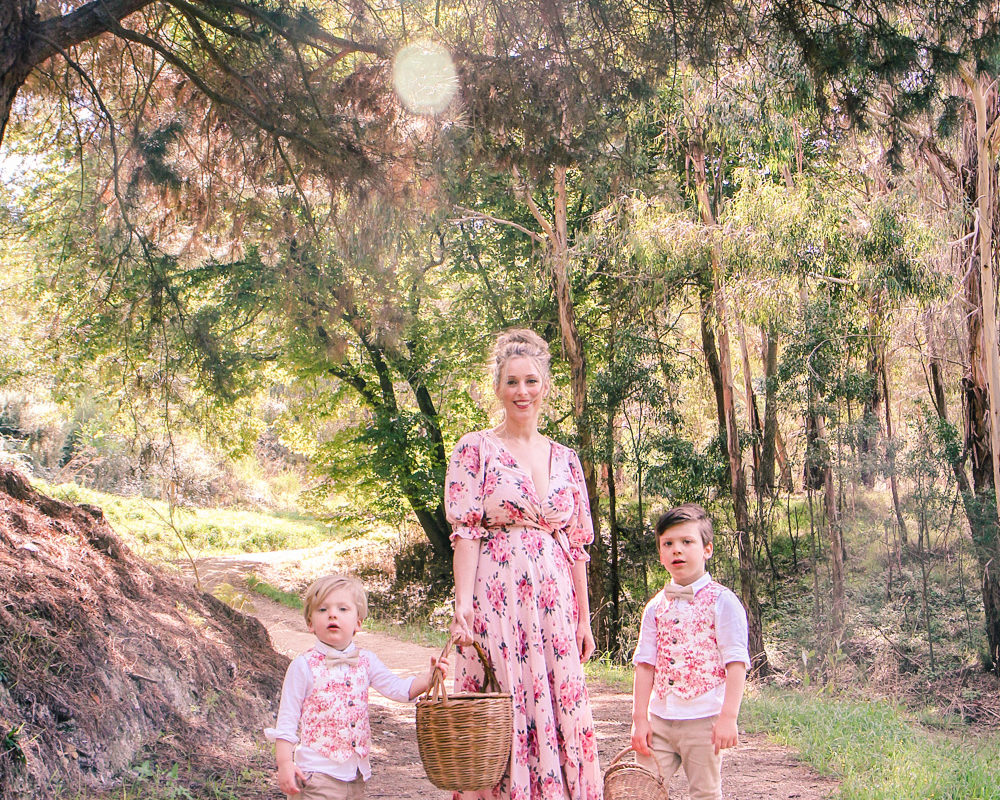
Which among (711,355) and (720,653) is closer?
(720,653)

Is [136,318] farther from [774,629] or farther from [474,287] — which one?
[774,629]

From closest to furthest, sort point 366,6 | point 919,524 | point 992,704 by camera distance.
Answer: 1. point 366,6
2. point 992,704
3. point 919,524

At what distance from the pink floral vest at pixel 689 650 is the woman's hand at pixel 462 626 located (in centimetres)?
72

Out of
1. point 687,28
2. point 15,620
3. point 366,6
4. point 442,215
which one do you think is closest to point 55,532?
point 15,620

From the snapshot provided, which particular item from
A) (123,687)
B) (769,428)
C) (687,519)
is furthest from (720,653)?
(769,428)

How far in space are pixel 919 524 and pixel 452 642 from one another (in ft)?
42.7

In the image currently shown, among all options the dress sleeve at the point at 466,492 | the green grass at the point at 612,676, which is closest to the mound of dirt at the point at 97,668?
the dress sleeve at the point at 466,492

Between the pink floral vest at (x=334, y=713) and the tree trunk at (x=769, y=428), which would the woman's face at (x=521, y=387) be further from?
the tree trunk at (x=769, y=428)

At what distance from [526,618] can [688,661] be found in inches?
23.9

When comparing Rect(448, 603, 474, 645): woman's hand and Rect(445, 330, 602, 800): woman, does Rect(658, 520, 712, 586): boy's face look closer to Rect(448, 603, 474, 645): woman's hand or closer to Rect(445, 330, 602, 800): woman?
Rect(445, 330, 602, 800): woman

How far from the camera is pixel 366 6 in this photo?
6320mm

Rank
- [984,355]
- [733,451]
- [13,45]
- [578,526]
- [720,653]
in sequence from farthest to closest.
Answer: [733,451], [984,355], [13,45], [578,526], [720,653]

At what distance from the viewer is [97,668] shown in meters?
4.77

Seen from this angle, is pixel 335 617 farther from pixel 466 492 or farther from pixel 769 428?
pixel 769 428
